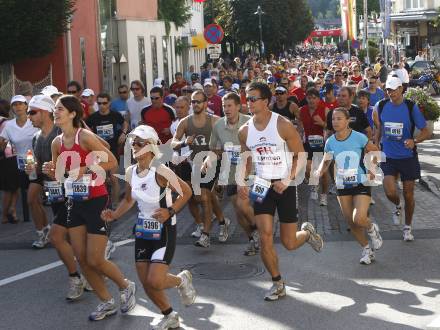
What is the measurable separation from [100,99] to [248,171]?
16.7 feet

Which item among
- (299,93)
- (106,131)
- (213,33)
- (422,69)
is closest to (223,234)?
(106,131)

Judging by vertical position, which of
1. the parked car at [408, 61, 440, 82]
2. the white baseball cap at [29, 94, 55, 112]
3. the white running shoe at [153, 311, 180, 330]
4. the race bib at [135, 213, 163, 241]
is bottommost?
the white running shoe at [153, 311, 180, 330]

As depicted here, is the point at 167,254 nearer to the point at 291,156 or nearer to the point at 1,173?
the point at 291,156

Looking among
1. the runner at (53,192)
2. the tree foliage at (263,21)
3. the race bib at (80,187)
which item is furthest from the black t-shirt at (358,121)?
the tree foliage at (263,21)

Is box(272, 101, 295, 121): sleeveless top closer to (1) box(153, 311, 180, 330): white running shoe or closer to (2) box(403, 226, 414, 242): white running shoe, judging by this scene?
(2) box(403, 226, 414, 242): white running shoe

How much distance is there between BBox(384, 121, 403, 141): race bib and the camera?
944cm

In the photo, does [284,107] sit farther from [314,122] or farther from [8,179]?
[8,179]

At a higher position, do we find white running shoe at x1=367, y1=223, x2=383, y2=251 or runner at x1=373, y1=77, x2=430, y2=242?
runner at x1=373, y1=77, x2=430, y2=242

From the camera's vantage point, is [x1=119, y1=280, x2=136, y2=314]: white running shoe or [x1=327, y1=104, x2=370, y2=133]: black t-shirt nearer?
[x1=119, y1=280, x2=136, y2=314]: white running shoe

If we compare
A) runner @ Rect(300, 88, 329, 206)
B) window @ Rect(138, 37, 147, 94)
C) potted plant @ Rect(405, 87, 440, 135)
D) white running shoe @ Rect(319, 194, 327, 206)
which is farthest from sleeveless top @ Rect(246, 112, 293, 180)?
window @ Rect(138, 37, 147, 94)

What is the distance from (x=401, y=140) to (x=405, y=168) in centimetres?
33

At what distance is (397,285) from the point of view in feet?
24.9

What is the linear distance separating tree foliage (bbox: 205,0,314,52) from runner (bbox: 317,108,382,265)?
5218 centimetres

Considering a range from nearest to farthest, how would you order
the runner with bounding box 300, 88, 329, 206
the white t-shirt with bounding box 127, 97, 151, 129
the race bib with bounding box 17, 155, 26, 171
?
the race bib with bounding box 17, 155, 26, 171 → the runner with bounding box 300, 88, 329, 206 → the white t-shirt with bounding box 127, 97, 151, 129
